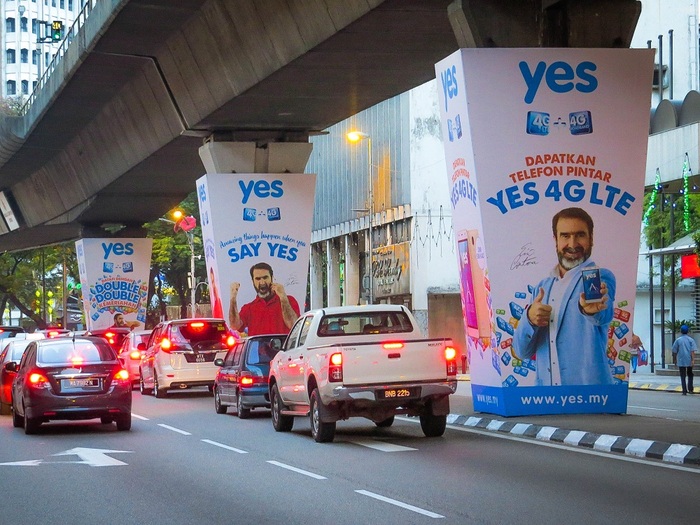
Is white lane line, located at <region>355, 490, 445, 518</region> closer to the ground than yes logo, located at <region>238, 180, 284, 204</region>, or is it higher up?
closer to the ground

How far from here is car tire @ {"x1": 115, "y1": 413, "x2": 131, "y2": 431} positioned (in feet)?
68.5

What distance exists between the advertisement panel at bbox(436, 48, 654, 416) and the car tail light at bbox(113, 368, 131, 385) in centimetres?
591

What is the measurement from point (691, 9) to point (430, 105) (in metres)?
13.2

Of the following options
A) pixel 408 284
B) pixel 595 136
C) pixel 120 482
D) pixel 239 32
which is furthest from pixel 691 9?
pixel 120 482

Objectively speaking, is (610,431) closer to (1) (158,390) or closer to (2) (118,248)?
(1) (158,390)

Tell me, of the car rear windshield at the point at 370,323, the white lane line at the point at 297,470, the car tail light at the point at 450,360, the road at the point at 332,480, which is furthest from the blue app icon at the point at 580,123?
the white lane line at the point at 297,470

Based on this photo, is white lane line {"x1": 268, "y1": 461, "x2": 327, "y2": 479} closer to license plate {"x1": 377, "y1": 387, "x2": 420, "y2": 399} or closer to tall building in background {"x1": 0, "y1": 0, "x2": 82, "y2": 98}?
license plate {"x1": 377, "y1": 387, "x2": 420, "y2": 399}

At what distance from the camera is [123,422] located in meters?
21.0

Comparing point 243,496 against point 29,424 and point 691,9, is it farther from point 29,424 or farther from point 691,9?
point 691,9

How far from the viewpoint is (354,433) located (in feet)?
66.4

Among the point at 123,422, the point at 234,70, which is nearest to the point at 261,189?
the point at 234,70

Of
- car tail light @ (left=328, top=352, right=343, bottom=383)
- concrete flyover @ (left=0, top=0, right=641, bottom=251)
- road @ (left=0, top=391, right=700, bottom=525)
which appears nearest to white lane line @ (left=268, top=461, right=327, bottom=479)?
road @ (left=0, top=391, right=700, bottom=525)

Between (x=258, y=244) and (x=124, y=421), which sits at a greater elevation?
(x=258, y=244)

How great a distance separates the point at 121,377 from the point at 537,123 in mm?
8028
